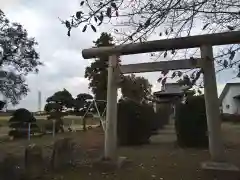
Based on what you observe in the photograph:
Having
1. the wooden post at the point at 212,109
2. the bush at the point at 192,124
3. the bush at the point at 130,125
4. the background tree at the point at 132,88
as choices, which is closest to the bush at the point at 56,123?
the background tree at the point at 132,88

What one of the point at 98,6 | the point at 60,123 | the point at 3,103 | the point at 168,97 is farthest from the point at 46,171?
the point at 60,123

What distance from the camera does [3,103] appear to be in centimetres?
1791

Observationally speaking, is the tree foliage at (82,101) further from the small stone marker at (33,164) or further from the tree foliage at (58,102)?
the small stone marker at (33,164)

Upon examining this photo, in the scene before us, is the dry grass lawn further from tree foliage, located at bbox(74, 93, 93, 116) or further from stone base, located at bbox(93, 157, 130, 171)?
tree foliage, located at bbox(74, 93, 93, 116)

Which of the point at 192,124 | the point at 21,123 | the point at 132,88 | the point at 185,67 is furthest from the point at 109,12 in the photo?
the point at 21,123

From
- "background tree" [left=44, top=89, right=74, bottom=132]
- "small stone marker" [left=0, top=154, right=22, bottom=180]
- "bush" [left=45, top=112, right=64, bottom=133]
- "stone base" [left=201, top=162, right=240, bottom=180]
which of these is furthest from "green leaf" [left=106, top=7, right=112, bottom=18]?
"background tree" [left=44, top=89, right=74, bottom=132]

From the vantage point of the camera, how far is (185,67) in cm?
832

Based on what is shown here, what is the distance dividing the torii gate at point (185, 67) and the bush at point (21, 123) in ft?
40.1

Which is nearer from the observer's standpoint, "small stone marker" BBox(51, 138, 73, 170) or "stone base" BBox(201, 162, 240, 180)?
"stone base" BBox(201, 162, 240, 180)

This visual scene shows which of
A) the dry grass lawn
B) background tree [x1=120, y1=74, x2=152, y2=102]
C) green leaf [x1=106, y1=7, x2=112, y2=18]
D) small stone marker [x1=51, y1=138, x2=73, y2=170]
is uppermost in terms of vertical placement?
background tree [x1=120, y1=74, x2=152, y2=102]

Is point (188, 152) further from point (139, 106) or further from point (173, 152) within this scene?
point (139, 106)

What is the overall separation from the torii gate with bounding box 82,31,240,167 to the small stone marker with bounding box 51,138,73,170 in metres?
0.99

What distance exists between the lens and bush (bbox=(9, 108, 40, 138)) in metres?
20.2

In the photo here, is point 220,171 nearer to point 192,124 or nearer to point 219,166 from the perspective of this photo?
point 219,166
